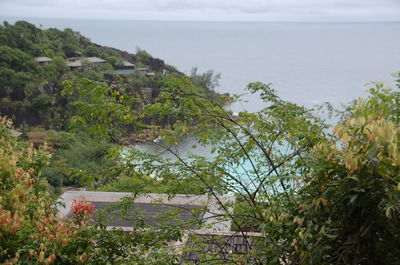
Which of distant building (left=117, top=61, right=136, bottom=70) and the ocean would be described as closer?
the ocean

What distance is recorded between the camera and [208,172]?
2871mm

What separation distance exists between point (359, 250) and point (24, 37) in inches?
1229

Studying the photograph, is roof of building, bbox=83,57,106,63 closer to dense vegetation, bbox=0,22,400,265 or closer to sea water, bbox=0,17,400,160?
sea water, bbox=0,17,400,160

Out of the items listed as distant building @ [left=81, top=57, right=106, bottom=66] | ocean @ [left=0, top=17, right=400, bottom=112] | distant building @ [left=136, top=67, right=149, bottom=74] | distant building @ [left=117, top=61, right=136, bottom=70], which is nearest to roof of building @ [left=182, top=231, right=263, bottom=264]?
ocean @ [left=0, top=17, right=400, bottom=112]

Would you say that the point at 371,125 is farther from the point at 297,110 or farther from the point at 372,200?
the point at 297,110

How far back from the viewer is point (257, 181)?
120 inches

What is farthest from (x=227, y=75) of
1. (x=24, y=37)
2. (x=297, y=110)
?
(x=297, y=110)

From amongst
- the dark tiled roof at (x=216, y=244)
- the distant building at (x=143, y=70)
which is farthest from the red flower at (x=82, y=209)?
the distant building at (x=143, y=70)

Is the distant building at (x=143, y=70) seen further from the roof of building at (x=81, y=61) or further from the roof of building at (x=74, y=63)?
the roof of building at (x=74, y=63)

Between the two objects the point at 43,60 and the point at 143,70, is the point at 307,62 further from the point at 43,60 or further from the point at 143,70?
the point at 43,60

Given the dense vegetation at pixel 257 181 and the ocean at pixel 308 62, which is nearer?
the dense vegetation at pixel 257 181

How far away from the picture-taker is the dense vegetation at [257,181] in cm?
160

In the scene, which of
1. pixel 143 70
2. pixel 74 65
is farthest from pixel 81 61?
pixel 143 70

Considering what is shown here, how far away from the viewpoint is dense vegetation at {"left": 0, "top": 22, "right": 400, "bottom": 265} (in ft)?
5.24
